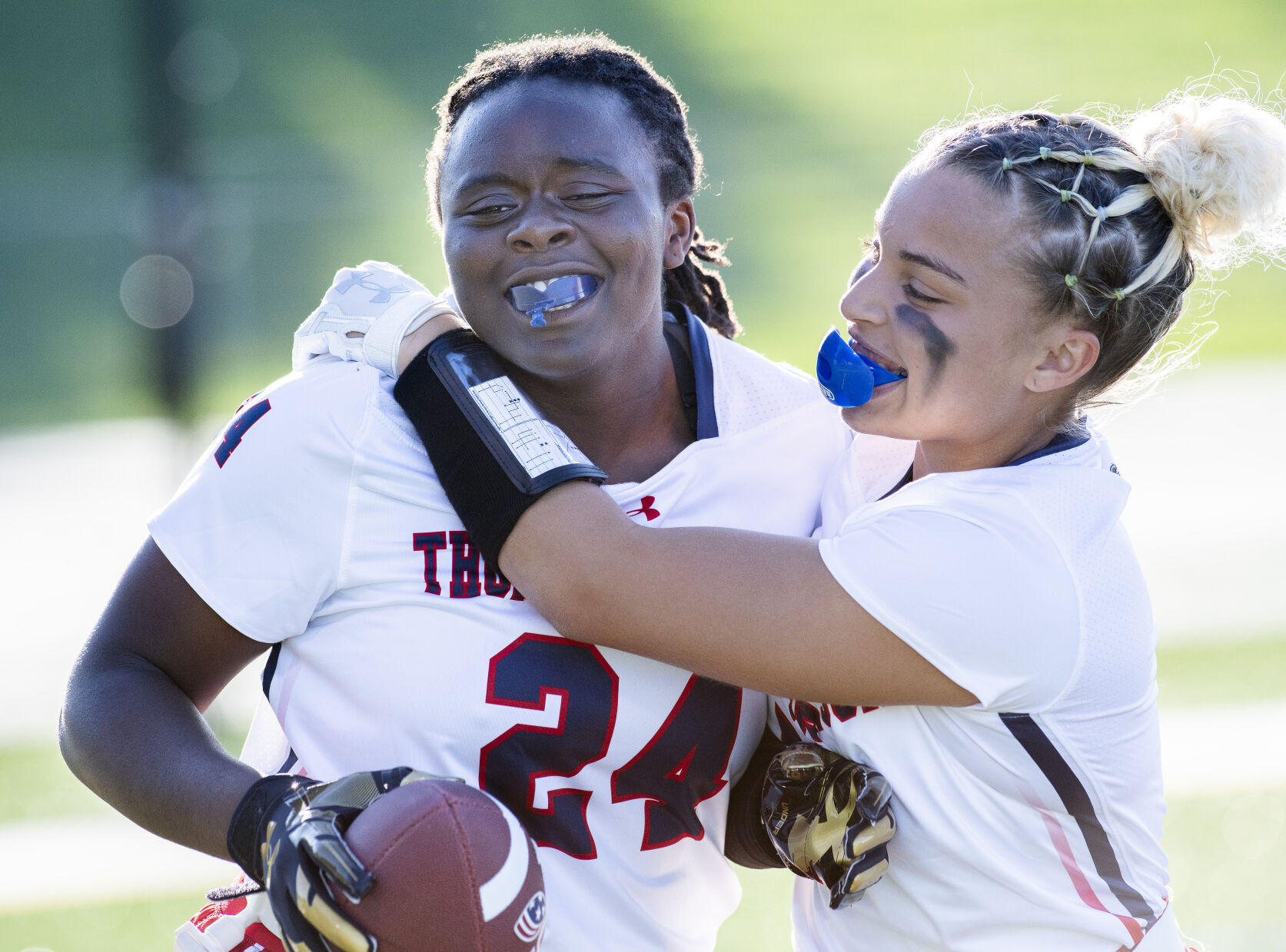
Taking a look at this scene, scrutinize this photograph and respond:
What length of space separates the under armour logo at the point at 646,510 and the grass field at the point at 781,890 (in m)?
2.08

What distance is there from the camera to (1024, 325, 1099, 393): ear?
1875 millimetres

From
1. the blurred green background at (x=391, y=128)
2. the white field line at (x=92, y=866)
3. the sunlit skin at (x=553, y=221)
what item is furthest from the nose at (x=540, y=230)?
A: the blurred green background at (x=391, y=128)

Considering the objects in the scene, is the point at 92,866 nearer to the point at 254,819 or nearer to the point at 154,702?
the point at 154,702

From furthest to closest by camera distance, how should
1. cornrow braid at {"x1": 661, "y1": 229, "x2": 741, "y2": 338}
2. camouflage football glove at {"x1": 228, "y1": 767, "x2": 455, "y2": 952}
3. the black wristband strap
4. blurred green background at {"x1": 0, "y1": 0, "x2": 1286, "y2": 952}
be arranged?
blurred green background at {"x1": 0, "y1": 0, "x2": 1286, "y2": 952} < cornrow braid at {"x1": 661, "y1": 229, "x2": 741, "y2": 338} < the black wristband strap < camouflage football glove at {"x1": 228, "y1": 767, "x2": 455, "y2": 952}

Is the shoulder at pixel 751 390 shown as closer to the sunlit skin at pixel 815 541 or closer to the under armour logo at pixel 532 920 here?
the sunlit skin at pixel 815 541

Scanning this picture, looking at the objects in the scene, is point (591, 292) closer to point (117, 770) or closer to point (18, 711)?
point (117, 770)

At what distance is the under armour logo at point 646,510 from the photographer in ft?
6.38

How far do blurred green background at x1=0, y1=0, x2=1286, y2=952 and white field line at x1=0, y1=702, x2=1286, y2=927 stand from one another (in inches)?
142

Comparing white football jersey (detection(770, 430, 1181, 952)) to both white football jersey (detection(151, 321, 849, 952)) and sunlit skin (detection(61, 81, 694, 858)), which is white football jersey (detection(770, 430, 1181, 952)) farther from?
sunlit skin (detection(61, 81, 694, 858))

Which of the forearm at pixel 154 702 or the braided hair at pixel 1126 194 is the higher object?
the braided hair at pixel 1126 194

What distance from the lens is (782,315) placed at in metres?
11.8

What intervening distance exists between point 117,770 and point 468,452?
2.09ft

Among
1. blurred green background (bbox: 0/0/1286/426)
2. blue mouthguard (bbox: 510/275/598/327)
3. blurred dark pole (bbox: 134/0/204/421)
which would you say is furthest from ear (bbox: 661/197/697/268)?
blurred green background (bbox: 0/0/1286/426)

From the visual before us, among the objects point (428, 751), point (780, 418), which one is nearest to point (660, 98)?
point (780, 418)
